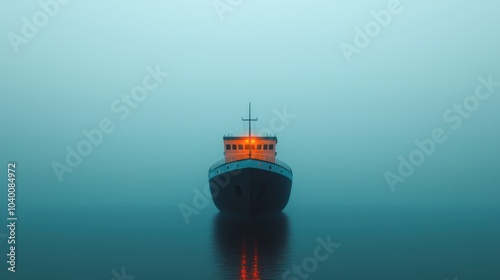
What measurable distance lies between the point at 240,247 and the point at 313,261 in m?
6.20

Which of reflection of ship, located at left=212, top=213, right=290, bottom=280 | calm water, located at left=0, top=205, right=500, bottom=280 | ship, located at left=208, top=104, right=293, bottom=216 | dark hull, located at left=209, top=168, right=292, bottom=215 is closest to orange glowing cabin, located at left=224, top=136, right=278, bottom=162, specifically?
ship, located at left=208, top=104, right=293, bottom=216

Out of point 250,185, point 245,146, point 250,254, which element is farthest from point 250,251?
point 245,146

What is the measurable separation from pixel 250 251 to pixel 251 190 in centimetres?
1815

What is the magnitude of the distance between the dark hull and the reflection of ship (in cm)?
262

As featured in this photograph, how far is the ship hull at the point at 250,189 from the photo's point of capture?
Answer: 5106 cm

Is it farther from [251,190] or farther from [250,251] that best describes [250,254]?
[251,190]

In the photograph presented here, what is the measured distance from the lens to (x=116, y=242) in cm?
4066

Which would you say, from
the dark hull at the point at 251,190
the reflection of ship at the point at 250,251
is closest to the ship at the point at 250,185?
the dark hull at the point at 251,190

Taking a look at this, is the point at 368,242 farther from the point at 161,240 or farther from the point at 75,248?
the point at 75,248

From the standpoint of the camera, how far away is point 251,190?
51250mm

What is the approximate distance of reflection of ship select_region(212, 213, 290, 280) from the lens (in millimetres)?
25947

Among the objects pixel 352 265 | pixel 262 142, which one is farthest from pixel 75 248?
pixel 262 142

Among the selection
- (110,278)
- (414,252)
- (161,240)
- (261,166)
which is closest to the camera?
(110,278)

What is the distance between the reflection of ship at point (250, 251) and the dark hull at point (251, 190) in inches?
103
